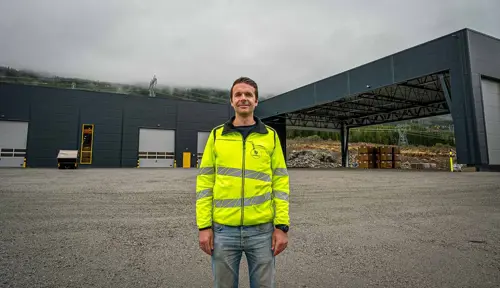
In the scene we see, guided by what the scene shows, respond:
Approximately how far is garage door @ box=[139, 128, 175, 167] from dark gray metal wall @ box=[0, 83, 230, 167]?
1.59 ft

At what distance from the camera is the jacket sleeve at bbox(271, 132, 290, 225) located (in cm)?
177

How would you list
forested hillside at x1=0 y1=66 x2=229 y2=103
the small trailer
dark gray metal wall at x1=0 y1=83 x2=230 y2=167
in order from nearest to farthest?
the small trailer, dark gray metal wall at x1=0 y1=83 x2=230 y2=167, forested hillside at x1=0 y1=66 x2=229 y2=103

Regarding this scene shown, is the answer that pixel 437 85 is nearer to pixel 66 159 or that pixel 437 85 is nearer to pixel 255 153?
pixel 255 153

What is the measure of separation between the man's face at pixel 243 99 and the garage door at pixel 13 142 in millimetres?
28024

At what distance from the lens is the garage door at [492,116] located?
45.0 ft

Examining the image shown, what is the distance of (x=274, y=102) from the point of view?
26.8m

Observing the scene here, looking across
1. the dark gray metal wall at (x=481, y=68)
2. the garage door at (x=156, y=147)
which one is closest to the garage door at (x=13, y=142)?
the garage door at (x=156, y=147)

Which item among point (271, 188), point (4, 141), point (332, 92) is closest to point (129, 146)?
point (4, 141)

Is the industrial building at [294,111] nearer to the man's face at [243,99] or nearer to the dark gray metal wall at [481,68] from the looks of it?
the dark gray metal wall at [481,68]

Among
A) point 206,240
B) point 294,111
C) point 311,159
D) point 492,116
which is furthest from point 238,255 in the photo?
point 311,159

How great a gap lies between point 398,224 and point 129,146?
82.2ft

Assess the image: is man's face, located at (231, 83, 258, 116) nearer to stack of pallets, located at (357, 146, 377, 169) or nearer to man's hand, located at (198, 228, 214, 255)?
man's hand, located at (198, 228, 214, 255)

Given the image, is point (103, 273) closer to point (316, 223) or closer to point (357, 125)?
point (316, 223)

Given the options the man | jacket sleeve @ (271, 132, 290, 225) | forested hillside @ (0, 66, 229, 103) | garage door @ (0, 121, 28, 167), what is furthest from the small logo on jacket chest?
forested hillside @ (0, 66, 229, 103)
